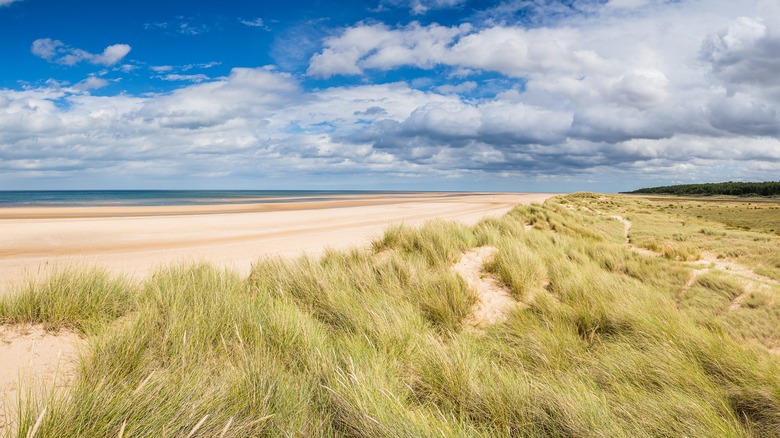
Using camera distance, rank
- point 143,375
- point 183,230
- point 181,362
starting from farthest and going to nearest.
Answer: point 183,230, point 181,362, point 143,375

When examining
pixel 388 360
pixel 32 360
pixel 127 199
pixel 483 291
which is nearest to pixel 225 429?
pixel 388 360

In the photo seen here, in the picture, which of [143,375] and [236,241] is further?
[236,241]

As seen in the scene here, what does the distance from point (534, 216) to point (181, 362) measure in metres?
19.6

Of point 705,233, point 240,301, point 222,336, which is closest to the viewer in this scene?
point 222,336

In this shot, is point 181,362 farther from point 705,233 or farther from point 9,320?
point 705,233

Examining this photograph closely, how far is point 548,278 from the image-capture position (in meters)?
7.18

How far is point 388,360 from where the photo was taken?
3803 millimetres

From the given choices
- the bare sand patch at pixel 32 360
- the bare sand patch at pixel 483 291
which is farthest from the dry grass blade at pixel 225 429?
the bare sand patch at pixel 483 291

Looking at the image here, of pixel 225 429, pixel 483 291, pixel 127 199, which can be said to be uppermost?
pixel 127 199

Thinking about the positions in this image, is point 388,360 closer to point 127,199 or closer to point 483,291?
point 483,291

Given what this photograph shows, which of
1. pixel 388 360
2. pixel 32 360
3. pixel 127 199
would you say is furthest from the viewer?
pixel 127 199

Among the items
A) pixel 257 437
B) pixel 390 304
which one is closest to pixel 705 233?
pixel 390 304

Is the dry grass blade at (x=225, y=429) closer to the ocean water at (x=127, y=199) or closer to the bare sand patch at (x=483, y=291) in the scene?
the bare sand patch at (x=483, y=291)

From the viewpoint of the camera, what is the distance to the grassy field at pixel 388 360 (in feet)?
8.53
